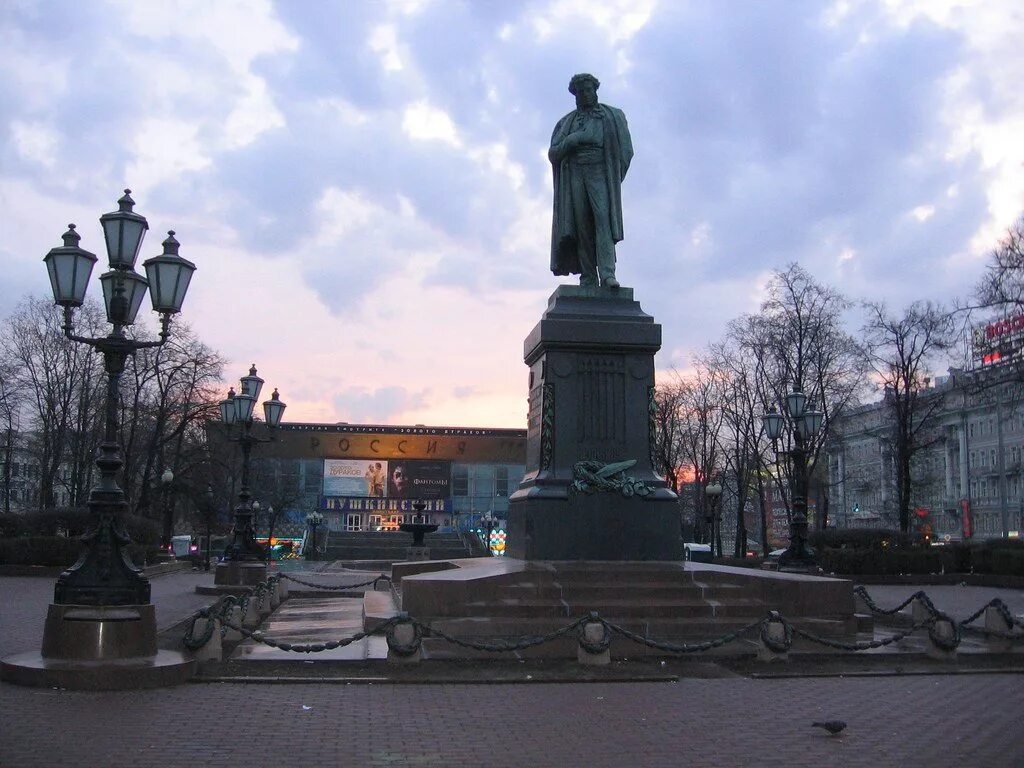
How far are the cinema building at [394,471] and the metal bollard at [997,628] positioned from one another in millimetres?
70844

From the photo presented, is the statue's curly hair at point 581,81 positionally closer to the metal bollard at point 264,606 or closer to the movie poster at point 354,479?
the metal bollard at point 264,606

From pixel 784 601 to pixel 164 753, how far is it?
28.8ft

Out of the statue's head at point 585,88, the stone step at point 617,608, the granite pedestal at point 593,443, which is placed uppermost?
the statue's head at point 585,88

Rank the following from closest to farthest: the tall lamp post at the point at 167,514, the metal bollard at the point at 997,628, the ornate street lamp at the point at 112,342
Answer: the ornate street lamp at the point at 112,342, the metal bollard at the point at 997,628, the tall lamp post at the point at 167,514

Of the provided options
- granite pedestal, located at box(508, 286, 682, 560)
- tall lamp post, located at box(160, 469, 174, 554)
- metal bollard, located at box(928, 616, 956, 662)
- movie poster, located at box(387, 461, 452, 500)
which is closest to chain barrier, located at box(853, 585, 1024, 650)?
metal bollard, located at box(928, 616, 956, 662)

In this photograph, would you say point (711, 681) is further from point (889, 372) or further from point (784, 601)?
point (889, 372)

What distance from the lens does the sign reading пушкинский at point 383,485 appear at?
8688 centimetres

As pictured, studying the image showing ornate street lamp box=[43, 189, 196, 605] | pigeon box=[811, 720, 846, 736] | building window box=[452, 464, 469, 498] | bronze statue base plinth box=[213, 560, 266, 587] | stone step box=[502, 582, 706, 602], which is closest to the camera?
pigeon box=[811, 720, 846, 736]

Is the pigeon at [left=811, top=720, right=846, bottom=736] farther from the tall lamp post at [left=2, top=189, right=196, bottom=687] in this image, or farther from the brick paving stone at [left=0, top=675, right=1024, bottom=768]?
the tall lamp post at [left=2, top=189, right=196, bottom=687]

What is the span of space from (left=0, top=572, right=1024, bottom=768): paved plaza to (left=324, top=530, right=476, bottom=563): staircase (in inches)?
1876

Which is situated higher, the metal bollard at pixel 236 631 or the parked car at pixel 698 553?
the metal bollard at pixel 236 631

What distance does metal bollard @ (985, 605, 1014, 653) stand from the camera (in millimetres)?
13211

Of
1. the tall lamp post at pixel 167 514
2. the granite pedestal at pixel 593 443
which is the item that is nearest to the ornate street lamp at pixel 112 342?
the granite pedestal at pixel 593 443

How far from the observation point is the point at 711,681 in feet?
34.6
